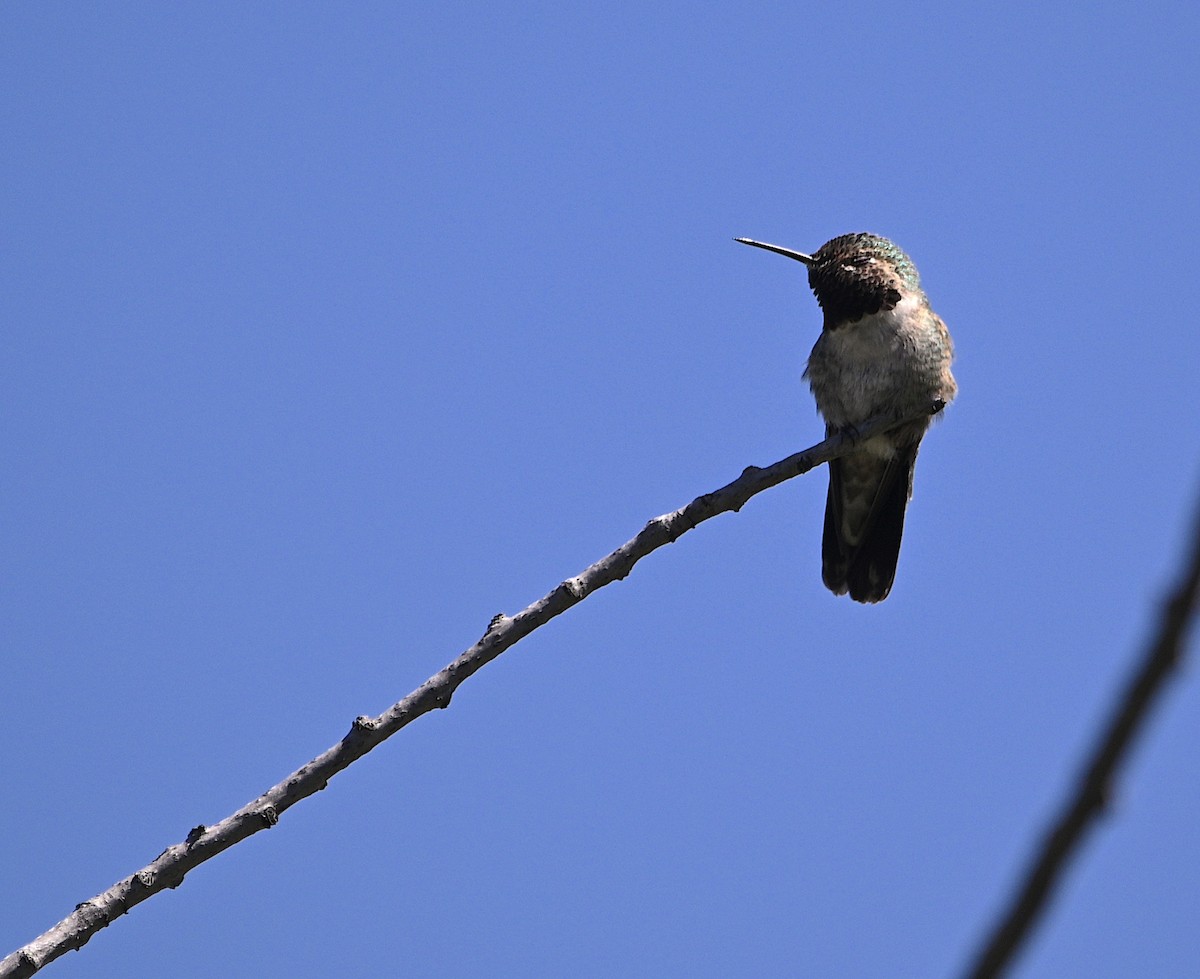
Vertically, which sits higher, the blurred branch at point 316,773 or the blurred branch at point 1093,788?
the blurred branch at point 316,773

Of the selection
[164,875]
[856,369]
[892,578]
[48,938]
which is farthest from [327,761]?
[892,578]

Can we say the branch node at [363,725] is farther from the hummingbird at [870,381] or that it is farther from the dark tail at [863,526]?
the dark tail at [863,526]

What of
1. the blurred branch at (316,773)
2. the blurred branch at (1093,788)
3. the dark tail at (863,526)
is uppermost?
the dark tail at (863,526)

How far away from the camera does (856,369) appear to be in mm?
5281

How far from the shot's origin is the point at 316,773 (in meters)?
2.26

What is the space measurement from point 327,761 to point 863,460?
376 centimetres

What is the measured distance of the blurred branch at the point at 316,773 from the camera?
2078mm

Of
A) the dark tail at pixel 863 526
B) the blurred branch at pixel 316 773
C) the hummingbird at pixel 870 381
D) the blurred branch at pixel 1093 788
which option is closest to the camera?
the blurred branch at pixel 1093 788

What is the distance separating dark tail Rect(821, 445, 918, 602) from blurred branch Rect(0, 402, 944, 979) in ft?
10.0

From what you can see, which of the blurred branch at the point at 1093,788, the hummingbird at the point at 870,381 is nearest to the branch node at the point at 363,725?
the blurred branch at the point at 1093,788

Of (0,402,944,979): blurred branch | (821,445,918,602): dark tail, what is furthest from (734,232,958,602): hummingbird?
(0,402,944,979): blurred branch

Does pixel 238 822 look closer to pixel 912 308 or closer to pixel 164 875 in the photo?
pixel 164 875

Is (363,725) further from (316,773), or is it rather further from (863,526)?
(863,526)

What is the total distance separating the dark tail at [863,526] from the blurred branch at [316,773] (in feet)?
10.0
